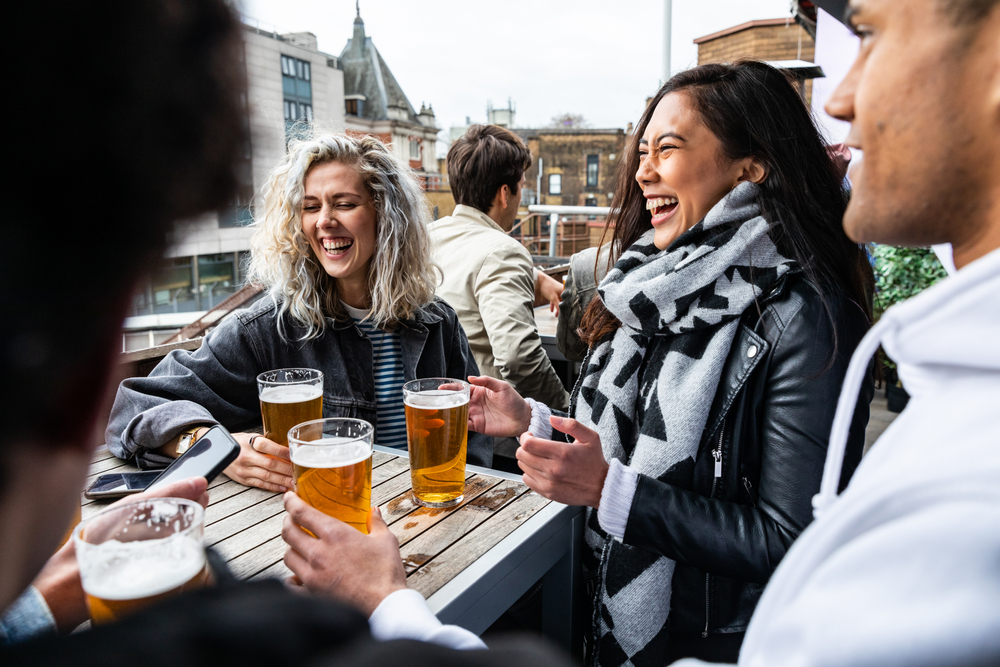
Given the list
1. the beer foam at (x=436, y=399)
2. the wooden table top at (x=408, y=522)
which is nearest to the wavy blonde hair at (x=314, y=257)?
the wooden table top at (x=408, y=522)

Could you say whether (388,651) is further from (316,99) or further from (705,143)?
(316,99)

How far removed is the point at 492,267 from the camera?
3.26 meters

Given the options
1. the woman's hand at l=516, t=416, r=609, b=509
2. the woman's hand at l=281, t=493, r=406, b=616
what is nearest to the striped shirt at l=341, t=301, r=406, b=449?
the woman's hand at l=516, t=416, r=609, b=509

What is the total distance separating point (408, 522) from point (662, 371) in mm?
729

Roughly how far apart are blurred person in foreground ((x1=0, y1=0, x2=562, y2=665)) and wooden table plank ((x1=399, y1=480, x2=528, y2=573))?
0.88m

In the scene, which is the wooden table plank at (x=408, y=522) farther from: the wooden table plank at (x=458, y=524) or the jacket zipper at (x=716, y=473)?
the jacket zipper at (x=716, y=473)

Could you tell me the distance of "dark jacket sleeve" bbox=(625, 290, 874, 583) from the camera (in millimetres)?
1306

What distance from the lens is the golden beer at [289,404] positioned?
4.94 ft

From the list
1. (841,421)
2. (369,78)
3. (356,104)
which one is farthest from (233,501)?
(369,78)

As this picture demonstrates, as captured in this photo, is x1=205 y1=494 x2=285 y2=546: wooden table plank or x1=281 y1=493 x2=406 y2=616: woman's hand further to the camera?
x1=205 y1=494 x2=285 y2=546: wooden table plank

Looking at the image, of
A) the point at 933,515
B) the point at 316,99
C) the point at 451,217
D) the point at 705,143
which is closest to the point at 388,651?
the point at 933,515

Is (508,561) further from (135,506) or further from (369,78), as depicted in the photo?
(369,78)

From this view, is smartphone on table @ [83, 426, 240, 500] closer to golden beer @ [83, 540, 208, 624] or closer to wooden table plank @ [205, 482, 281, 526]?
wooden table plank @ [205, 482, 281, 526]

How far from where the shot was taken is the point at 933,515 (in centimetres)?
51
